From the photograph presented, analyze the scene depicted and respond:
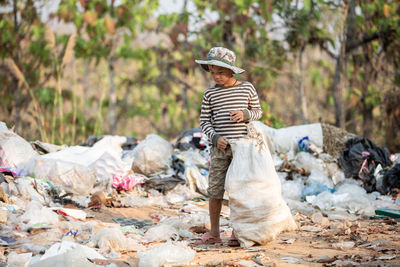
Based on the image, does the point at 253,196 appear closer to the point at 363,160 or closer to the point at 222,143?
the point at 222,143

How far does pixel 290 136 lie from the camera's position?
6602mm

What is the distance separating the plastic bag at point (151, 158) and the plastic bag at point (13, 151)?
1.28 m

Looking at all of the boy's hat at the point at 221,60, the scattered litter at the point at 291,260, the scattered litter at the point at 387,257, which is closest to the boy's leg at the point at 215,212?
the scattered litter at the point at 291,260

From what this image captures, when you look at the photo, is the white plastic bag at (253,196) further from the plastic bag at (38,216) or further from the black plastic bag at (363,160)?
the black plastic bag at (363,160)

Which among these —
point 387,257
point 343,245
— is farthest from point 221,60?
Result: point 387,257

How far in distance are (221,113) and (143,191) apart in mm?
2231

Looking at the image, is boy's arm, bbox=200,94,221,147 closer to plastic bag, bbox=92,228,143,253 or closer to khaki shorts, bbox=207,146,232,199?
khaki shorts, bbox=207,146,232,199

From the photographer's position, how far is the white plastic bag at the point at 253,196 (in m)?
2.89

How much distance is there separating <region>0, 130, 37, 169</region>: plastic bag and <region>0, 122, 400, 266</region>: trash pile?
0.01 metres

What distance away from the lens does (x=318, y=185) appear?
5.27 m

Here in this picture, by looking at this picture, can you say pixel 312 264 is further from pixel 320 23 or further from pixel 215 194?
pixel 320 23

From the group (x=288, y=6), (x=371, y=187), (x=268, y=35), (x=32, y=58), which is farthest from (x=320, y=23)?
(x=32, y=58)

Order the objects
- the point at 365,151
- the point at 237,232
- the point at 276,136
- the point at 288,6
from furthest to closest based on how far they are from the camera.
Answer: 1. the point at 288,6
2. the point at 276,136
3. the point at 365,151
4. the point at 237,232

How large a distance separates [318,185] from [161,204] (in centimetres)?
190
